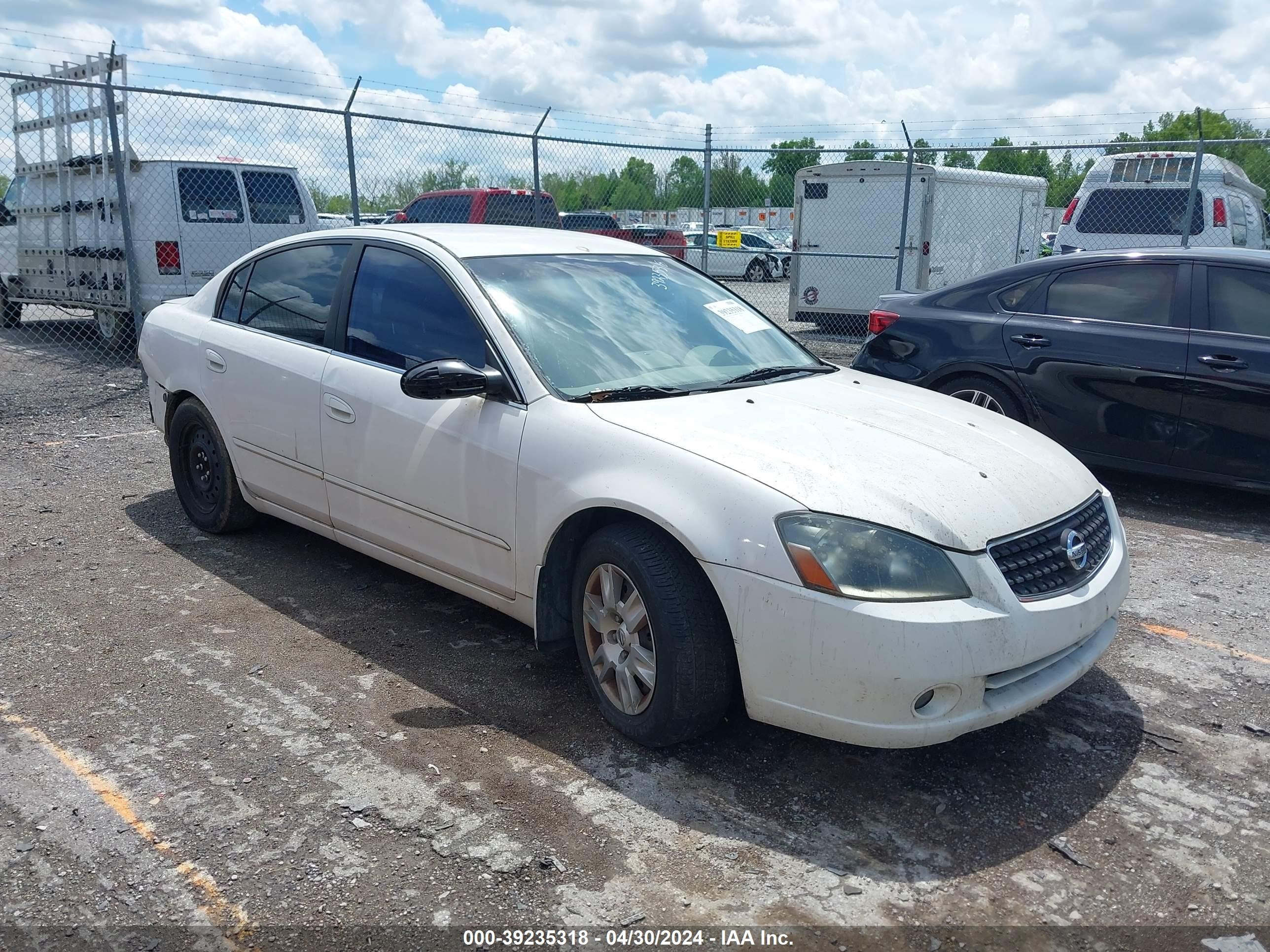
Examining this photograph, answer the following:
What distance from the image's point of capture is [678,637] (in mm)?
3152

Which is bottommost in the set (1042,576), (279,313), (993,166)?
(1042,576)

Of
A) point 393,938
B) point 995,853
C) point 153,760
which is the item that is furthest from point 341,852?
point 995,853

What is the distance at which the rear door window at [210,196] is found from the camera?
10844 mm

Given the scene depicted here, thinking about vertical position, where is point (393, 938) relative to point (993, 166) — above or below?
below

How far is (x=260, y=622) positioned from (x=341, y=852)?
182cm

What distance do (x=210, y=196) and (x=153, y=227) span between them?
0.73m

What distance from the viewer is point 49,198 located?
1159cm

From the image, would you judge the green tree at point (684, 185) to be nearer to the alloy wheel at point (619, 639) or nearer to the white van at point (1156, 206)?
the white van at point (1156, 206)

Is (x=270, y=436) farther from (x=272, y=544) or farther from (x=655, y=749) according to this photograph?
(x=655, y=749)

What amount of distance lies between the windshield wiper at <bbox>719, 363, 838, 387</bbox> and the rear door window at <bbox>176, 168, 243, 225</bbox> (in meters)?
8.50

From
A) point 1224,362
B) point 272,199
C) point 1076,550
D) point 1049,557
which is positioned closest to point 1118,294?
point 1224,362

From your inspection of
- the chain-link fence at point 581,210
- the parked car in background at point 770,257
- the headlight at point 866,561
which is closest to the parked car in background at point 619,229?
the chain-link fence at point 581,210

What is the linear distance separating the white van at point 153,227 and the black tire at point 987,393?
296 inches

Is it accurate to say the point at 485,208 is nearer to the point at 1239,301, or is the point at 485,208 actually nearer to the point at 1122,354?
the point at 1122,354
